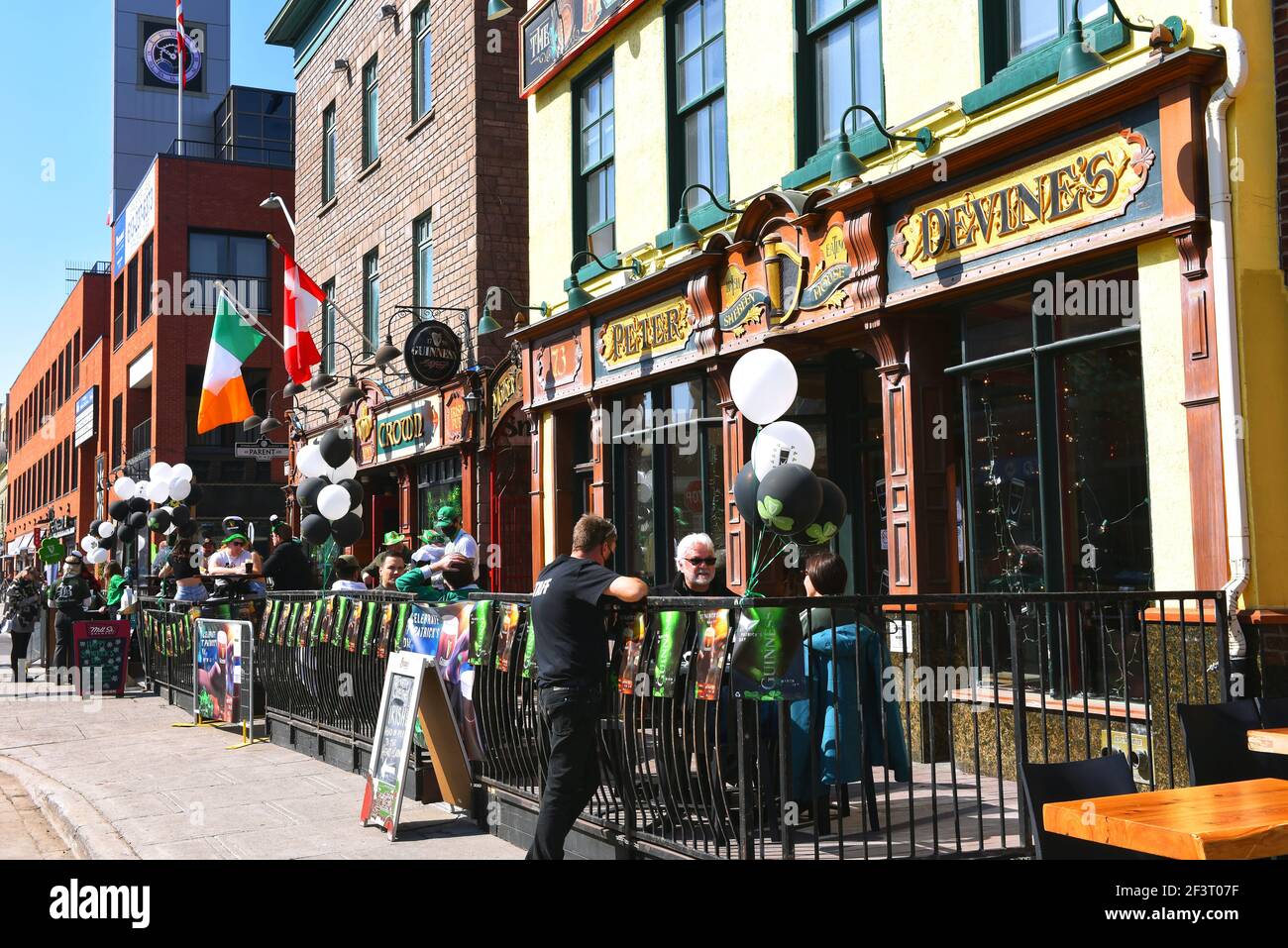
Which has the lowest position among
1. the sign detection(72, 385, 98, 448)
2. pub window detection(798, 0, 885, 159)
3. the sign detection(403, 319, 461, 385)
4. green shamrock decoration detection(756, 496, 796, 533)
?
green shamrock decoration detection(756, 496, 796, 533)

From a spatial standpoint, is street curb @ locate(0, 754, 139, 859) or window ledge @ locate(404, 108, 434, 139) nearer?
street curb @ locate(0, 754, 139, 859)

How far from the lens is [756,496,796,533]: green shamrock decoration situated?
19.4ft

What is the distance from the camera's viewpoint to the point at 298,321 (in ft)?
66.3

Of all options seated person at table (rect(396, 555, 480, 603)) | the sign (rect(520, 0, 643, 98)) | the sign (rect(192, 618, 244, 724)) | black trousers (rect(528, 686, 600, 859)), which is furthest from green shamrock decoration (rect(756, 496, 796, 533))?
the sign (rect(520, 0, 643, 98))

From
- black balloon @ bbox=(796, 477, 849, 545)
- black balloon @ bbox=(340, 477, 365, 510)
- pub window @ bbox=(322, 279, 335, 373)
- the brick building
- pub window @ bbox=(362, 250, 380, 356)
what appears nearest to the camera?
black balloon @ bbox=(796, 477, 849, 545)

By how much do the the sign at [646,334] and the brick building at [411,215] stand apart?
118 inches

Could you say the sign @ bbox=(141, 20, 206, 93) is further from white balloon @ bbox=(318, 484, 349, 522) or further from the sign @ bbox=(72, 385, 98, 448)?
white balloon @ bbox=(318, 484, 349, 522)

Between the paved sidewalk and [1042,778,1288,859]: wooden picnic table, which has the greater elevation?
[1042,778,1288,859]: wooden picnic table

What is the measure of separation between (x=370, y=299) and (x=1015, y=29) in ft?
46.0

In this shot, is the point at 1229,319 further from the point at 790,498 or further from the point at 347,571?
the point at 347,571

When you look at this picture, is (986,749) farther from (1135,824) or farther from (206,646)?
(206,646)

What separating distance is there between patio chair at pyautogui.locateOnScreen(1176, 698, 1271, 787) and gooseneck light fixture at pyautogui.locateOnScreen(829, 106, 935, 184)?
5.30 m

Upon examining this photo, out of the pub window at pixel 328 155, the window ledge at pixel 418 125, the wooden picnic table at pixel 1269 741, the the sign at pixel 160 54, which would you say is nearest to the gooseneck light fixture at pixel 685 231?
the window ledge at pixel 418 125
